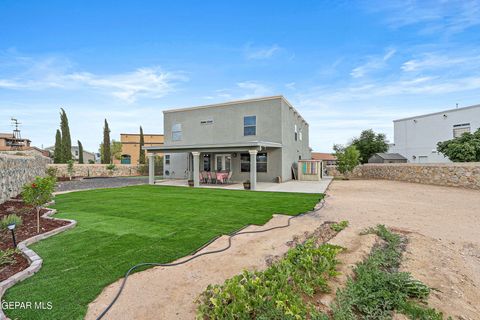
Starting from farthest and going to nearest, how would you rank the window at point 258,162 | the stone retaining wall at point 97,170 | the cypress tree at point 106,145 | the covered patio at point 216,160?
the cypress tree at point 106,145 < the stone retaining wall at point 97,170 < the window at point 258,162 < the covered patio at point 216,160

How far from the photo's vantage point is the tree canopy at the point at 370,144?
35.2 meters

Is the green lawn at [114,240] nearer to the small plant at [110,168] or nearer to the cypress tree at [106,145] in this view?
the small plant at [110,168]

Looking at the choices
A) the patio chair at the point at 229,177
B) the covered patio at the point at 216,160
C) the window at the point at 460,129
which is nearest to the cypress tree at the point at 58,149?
the covered patio at the point at 216,160

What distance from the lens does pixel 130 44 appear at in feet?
40.7

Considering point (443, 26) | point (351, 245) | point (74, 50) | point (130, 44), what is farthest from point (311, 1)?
point (74, 50)

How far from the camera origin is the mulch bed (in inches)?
132

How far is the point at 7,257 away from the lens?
3.64 metres

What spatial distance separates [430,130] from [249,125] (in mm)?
23677

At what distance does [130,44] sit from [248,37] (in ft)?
21.6

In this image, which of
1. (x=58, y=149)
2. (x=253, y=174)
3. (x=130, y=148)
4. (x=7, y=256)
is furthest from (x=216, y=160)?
(x=130, y=148)

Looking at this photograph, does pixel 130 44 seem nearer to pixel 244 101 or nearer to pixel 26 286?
pixel 244 101

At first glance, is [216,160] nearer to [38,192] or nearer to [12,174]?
[12,174]

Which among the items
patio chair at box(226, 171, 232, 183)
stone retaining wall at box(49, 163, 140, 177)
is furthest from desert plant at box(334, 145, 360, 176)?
stone retaining wall at box(49, 163, 140, 177)

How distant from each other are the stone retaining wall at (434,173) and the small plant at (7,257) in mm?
18266
